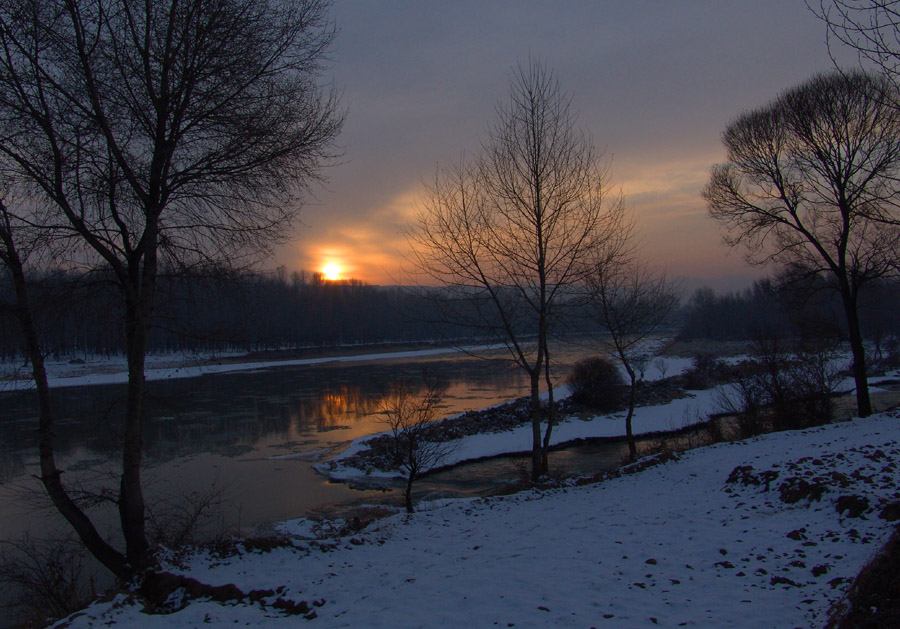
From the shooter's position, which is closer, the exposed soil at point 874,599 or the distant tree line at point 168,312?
the exposed soil at point 874,599

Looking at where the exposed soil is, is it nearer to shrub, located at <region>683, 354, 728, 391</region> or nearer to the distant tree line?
the distant tree line

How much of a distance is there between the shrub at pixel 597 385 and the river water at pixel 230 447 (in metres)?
3.87

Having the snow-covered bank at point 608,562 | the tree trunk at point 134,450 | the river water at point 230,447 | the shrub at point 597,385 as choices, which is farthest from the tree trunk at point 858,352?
the tree trunk at point 134,450

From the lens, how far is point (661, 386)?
32.4m

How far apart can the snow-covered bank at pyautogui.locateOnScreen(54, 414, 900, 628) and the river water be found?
275 cm

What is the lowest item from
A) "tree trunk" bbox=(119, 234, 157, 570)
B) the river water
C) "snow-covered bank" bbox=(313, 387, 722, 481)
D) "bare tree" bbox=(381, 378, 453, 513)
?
"snow-covered bank" bbox=(313, 387, 722, 481)

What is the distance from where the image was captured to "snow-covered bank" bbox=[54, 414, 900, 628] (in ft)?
13.2

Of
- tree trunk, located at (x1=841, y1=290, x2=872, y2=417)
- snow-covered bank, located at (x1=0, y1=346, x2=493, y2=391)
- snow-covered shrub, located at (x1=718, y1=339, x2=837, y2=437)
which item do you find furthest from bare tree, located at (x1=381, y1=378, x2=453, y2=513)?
snow-covered bank, located at (x1=0, y1=346, x2=493, y2=391)

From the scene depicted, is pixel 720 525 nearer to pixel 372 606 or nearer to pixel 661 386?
pixel 372 606

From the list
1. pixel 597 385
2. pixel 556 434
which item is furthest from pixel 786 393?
pixel 597 385

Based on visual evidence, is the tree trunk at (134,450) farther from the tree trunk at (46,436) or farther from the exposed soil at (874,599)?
the exposed soil at (874,599)

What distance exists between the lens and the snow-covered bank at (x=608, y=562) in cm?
401

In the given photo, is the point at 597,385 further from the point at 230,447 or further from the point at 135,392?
the point at 135,392

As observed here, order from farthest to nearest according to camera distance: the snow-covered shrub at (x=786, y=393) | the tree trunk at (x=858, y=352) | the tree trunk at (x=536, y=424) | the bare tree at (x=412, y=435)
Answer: the snow-covered shrub at (x=786, y=393) < the tree trunk at (x=858, y=352) < the bare tree at (x=412, y=435) < the tree trunk at (x=536, y=424)
